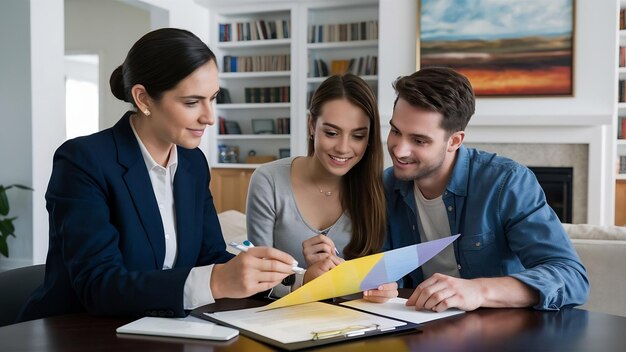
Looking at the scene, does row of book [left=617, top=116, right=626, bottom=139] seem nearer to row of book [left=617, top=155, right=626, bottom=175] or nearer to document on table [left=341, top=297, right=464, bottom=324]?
row of book [left=617, top=155, right=626, bottom=175]

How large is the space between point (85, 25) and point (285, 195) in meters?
7.02

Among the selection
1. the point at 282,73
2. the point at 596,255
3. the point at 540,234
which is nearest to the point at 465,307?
the point at 540,234

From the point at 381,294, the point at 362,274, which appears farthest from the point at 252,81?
the point at 362,274

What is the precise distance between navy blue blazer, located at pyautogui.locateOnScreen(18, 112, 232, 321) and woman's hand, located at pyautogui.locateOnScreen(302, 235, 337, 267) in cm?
27

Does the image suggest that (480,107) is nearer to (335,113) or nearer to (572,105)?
(572,105)

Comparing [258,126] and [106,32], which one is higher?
[106,32]

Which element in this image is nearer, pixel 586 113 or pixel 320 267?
pixel 320 267

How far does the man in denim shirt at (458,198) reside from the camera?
1.62 m

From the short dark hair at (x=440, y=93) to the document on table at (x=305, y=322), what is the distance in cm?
67

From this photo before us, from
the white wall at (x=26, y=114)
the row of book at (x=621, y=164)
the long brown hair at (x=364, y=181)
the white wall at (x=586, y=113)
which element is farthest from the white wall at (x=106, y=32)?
the long brown hair at (x=364, y=181)

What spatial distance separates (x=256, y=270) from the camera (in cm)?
Result: 121

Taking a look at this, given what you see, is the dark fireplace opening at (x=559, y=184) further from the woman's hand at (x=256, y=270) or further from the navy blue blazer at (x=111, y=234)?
the woman's hand at (x=256, y=270)

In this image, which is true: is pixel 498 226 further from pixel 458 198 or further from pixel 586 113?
pixel 586 113

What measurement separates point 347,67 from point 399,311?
6135mm
